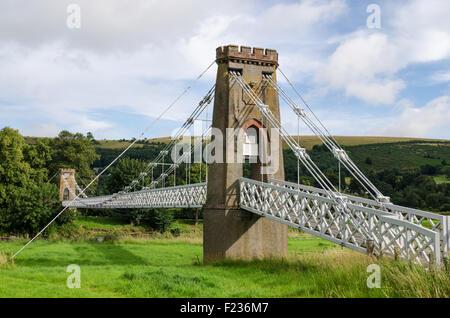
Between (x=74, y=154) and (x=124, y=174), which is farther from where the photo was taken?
(x=74, y=154)

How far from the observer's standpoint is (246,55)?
15.0 m

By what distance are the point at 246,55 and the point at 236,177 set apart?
4.65m

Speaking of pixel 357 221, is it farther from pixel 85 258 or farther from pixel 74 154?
pixel 74 154

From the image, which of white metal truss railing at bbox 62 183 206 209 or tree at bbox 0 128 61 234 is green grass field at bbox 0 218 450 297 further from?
tree at bbox 0 128 61 234

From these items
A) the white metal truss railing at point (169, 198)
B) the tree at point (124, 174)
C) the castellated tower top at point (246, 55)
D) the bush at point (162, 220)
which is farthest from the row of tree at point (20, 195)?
the castellated tower top at point (246, 55)

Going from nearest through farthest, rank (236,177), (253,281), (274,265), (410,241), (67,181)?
1. (410,241)
2. (253,281)
3. (274,265)
4. (236,177)
5. (67,181)

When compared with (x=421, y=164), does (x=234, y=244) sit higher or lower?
lower

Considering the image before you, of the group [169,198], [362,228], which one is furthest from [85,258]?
[362,228]

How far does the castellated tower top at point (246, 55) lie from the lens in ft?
48.8

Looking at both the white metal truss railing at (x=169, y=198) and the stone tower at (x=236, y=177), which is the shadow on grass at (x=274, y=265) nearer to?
the stone tower at (x=236, y=177)
